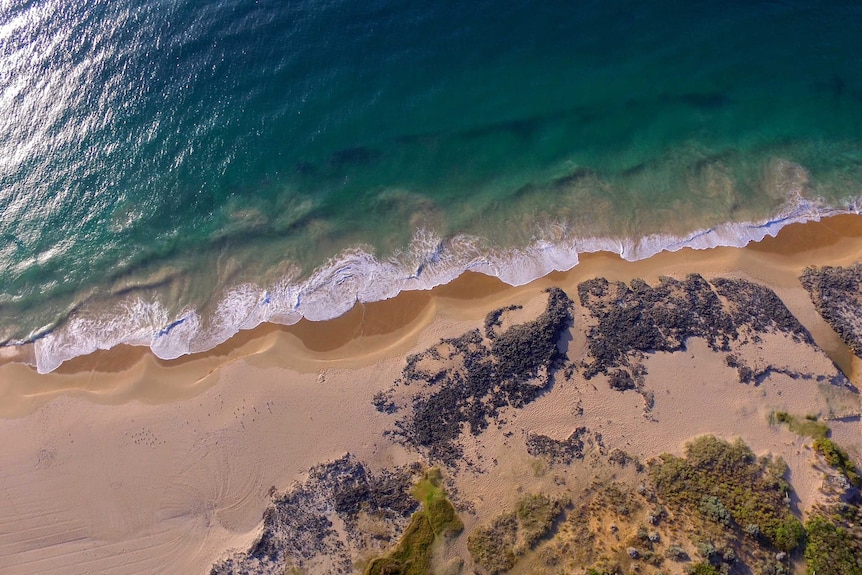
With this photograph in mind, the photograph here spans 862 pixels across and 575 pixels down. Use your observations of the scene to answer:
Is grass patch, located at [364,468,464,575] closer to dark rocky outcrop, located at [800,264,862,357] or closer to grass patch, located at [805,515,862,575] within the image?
grass patch, located at [805,515,862,575]

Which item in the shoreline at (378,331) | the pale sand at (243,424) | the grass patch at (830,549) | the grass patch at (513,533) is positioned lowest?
the grass patch at (830,549)

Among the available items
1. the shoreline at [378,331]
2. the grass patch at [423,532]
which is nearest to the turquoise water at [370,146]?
the shoreline at [378,331]

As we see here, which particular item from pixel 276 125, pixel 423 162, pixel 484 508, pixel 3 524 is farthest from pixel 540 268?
pixel 3 524

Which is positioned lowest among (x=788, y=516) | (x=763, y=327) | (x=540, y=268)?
(x=788, y=516)

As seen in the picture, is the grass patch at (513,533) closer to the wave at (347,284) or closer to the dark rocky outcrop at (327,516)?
the dark rocky outcrop at (327,516)

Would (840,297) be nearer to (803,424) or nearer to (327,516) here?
(803,424)

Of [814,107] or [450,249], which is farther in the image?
[814,107]

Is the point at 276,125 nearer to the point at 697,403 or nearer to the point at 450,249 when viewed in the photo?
the point at 450,249
